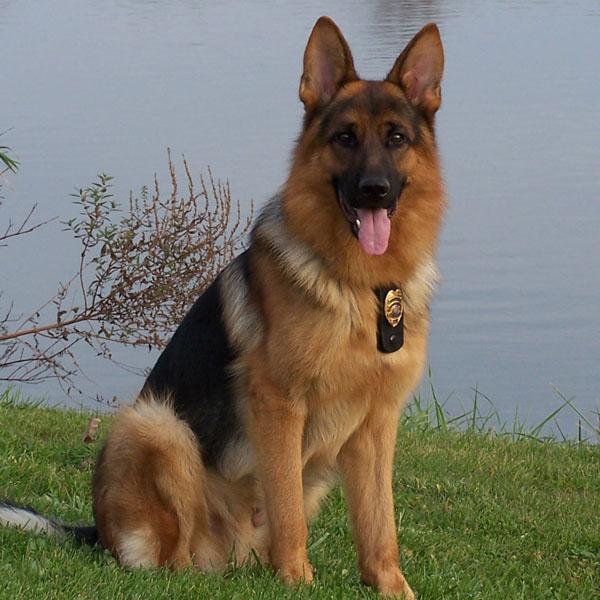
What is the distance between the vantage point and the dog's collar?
433cm

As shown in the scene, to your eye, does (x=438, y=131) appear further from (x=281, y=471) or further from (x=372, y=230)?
(x=281, y=471)

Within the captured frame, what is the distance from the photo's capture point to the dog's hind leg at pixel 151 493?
4.42 metres

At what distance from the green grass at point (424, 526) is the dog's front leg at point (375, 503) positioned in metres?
0.12

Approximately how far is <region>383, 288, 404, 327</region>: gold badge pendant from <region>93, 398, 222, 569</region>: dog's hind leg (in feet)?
3.29

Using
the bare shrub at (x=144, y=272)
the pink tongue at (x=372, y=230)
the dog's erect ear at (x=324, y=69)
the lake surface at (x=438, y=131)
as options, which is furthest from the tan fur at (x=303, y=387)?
the bare shrub at (x=144, y=272)

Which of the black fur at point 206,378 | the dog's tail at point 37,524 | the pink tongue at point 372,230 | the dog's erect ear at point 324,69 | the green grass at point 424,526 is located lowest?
the green grass at point 424,526

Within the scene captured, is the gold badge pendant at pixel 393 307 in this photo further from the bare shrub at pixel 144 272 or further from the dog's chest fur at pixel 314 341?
the bare shrub at pixel 144 272

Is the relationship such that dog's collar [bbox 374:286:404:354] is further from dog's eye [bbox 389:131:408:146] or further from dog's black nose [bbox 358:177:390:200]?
dog's eye [bbox 389:131:408:146]

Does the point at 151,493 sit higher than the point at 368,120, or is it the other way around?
the point at 368,120

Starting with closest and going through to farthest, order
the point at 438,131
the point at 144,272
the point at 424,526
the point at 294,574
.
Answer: the point at 294,574 < the point at 424,526 < the point at 438,131 < the point at 144,272

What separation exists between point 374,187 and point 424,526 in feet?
6.78

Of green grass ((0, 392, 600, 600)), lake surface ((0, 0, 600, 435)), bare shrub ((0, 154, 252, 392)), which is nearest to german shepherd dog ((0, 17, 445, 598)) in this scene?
green grass ((0, 392, 600, 600))

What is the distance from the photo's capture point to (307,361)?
4195mm

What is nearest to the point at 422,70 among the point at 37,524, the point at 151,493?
the point at 151,493
